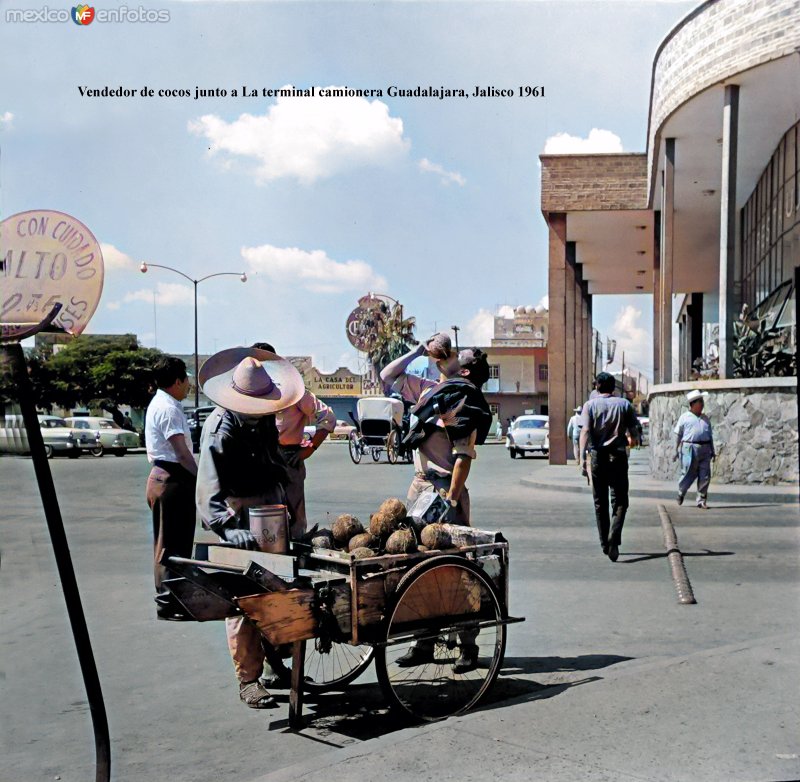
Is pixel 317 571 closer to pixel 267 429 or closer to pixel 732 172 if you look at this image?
pixel 267 429

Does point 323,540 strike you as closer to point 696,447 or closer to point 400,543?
point 400,543

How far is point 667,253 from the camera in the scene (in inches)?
902

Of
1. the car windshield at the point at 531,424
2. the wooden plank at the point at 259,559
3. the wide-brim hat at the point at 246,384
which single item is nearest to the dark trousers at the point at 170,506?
the wide-brim hat at the point at 246,384

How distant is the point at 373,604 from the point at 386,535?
510mm

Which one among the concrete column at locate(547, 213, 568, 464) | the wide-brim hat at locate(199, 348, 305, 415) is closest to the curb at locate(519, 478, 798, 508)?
the concrete column at locate(547, 213, 568, 464)

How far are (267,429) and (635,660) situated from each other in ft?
8.59

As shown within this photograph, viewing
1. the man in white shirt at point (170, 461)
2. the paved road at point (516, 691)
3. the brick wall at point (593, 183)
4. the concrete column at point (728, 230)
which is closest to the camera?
the paved road at point (516, 691)

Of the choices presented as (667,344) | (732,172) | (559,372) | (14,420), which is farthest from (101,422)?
(14,420)

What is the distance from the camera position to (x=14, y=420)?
3160 mm

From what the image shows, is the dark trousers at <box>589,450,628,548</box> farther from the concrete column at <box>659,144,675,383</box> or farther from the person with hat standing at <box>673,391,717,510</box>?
the concrete column at <box>659,144,675,383</box>

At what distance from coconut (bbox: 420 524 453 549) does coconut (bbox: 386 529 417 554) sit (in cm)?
9

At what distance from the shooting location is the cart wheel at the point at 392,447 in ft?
91.2

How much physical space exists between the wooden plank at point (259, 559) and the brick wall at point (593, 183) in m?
23.6

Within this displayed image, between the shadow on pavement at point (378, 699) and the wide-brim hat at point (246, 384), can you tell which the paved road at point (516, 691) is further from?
the wide-brim hat at point (246, 384)
